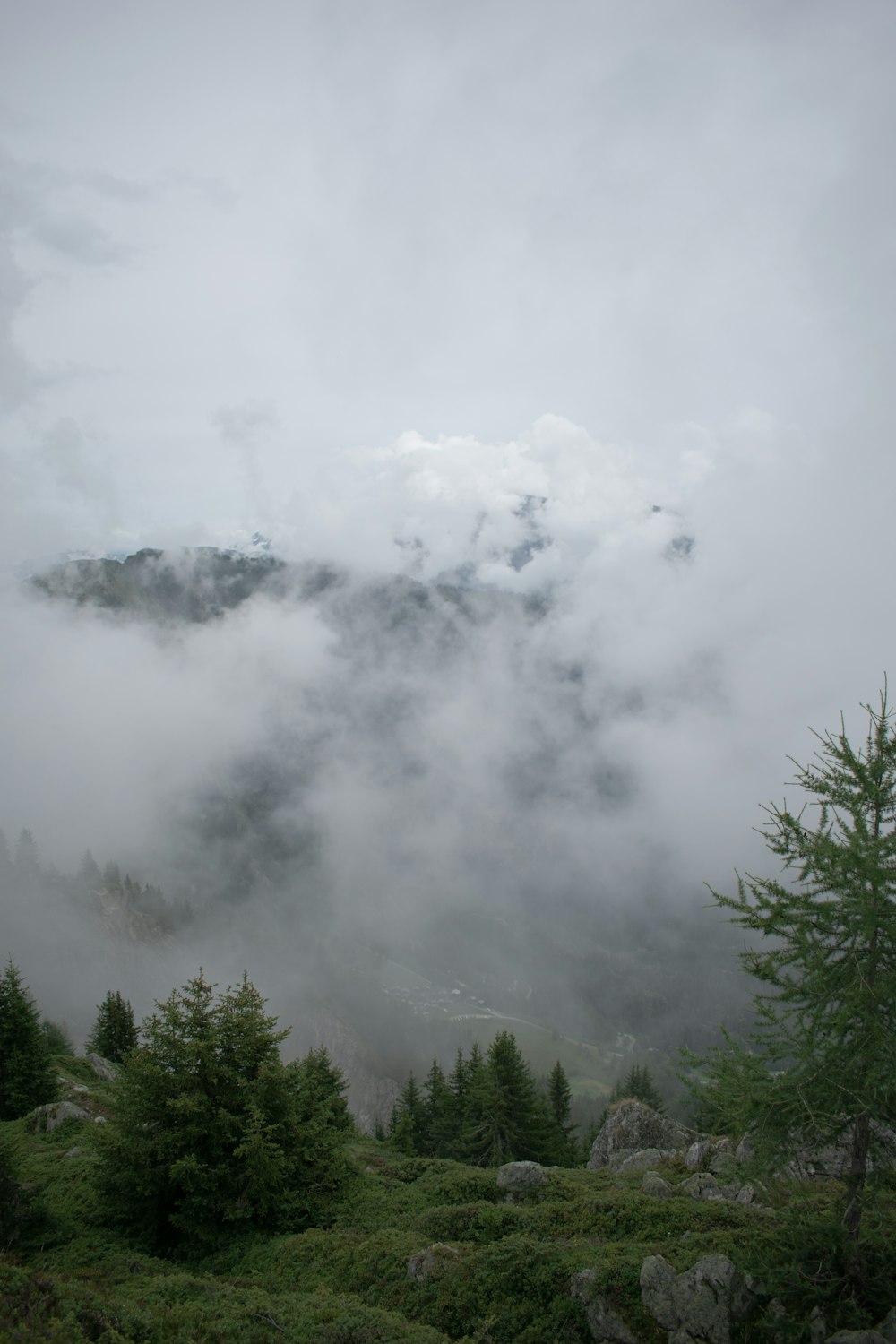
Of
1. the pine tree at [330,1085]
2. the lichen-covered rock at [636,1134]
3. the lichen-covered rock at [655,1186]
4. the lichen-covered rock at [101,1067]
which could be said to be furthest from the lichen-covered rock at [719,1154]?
the lichen-covered rock at [101,1067]

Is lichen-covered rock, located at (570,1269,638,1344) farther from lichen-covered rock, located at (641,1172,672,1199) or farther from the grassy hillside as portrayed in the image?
lichen-covered rock, located at (641,1172,672,1199)

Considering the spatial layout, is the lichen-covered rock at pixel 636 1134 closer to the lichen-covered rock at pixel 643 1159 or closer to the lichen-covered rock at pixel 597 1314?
the lichen-covered rock at pixel 643 1159

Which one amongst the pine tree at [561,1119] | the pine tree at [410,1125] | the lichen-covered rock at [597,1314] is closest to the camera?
the lichen-covered rock at [597,1314]

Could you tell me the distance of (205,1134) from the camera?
1003 inches

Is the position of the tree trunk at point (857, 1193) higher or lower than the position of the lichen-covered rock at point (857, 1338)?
higher

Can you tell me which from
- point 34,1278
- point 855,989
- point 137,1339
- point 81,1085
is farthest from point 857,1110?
point 81,1085

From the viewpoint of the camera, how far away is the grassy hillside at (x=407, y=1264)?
15.2 meters

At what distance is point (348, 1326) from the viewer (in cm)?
1648

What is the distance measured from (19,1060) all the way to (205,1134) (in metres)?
26.6

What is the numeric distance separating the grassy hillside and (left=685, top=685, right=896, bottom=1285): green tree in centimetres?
185

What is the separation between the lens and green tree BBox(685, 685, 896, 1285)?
14.8 m

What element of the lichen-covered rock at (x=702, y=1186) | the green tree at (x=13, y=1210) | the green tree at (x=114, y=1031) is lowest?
the lichen-covered rock at (x=702, y=1186)

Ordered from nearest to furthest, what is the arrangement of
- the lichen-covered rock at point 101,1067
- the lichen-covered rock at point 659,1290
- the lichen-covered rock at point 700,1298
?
1. the lichen-covered rock at point 700,1298
2. the lichen-covered rock at point 659,1290
3. the lichen-covered rock at point 101,1067

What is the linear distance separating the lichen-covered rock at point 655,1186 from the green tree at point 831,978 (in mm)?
14133
